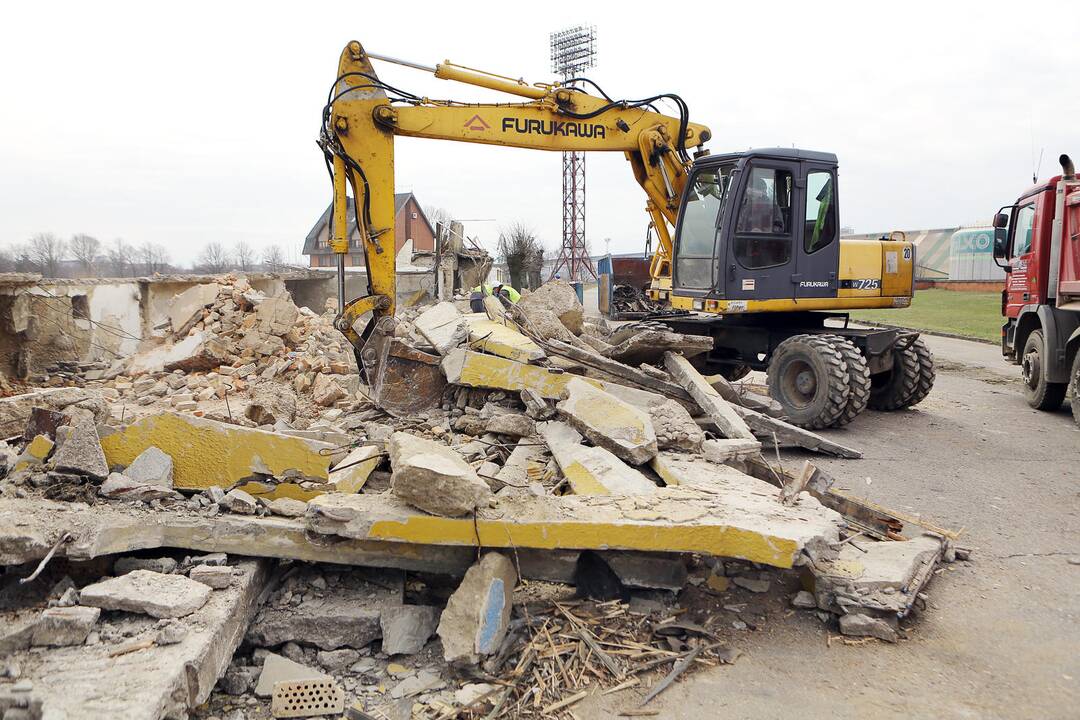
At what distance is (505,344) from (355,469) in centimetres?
230

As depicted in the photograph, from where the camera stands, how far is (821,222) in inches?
332

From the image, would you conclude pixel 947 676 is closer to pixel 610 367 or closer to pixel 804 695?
pixel 804 695

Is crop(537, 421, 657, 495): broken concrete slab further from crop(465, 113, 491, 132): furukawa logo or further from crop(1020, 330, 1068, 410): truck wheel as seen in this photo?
crop(1020, 330, 1068, 410): truck wheel

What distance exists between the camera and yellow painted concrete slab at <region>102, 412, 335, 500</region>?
4.44 m

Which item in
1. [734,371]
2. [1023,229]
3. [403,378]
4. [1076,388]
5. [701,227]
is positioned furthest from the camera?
[1023,229]

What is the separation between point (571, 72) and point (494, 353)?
137 ft

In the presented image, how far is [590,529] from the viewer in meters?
3.79

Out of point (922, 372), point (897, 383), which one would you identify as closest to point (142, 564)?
point (897, 383)

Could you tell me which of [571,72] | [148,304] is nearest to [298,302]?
[148,304]

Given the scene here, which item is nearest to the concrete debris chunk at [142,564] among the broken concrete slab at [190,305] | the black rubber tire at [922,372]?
the black rubber tire at [922,372]

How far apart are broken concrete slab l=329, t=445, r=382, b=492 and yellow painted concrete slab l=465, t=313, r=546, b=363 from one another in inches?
73.1

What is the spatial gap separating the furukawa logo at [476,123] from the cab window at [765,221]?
2956mm

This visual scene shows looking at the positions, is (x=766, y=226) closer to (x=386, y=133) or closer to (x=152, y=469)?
(x=386, y=133)

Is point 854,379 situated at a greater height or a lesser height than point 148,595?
greater
